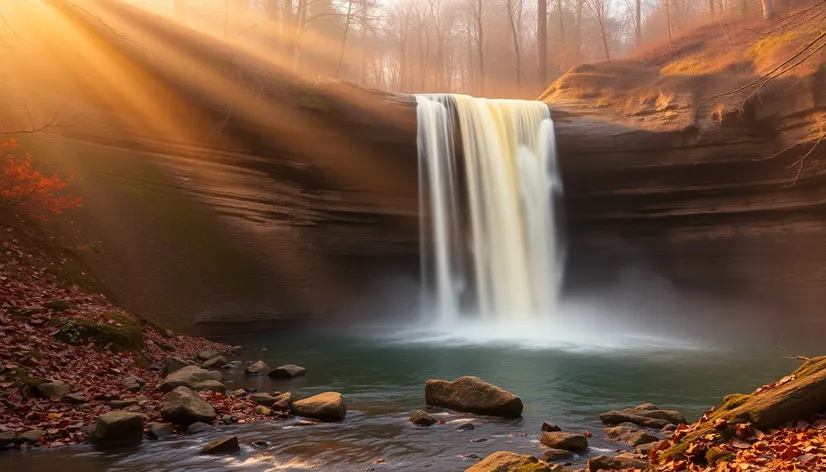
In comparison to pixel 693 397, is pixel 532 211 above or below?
above

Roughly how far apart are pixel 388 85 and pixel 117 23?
40.3 m

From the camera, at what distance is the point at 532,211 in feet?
70.3

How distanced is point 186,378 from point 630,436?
6.68 meters

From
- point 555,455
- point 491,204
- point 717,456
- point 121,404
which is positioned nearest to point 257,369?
point 121,404

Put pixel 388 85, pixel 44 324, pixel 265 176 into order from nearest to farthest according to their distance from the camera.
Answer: pixel 44 324
pixel 265 176
pixel 388 85

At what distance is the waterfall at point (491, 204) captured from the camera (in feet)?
68.4

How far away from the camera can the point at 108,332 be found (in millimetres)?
9500

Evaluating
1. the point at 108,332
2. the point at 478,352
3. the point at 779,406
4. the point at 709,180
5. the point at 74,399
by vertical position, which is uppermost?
the point at 709,180

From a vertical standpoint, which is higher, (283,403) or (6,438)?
(6,438)

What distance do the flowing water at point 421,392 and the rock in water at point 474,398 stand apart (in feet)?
0.78

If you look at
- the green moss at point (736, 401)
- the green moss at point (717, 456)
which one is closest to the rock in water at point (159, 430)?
the green moss at point (717, 456)

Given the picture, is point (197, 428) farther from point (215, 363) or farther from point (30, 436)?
point (215, 363)

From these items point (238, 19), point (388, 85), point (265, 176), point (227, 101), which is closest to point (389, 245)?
point (265, 176)

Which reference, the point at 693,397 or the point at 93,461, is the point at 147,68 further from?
the point at 693,397
